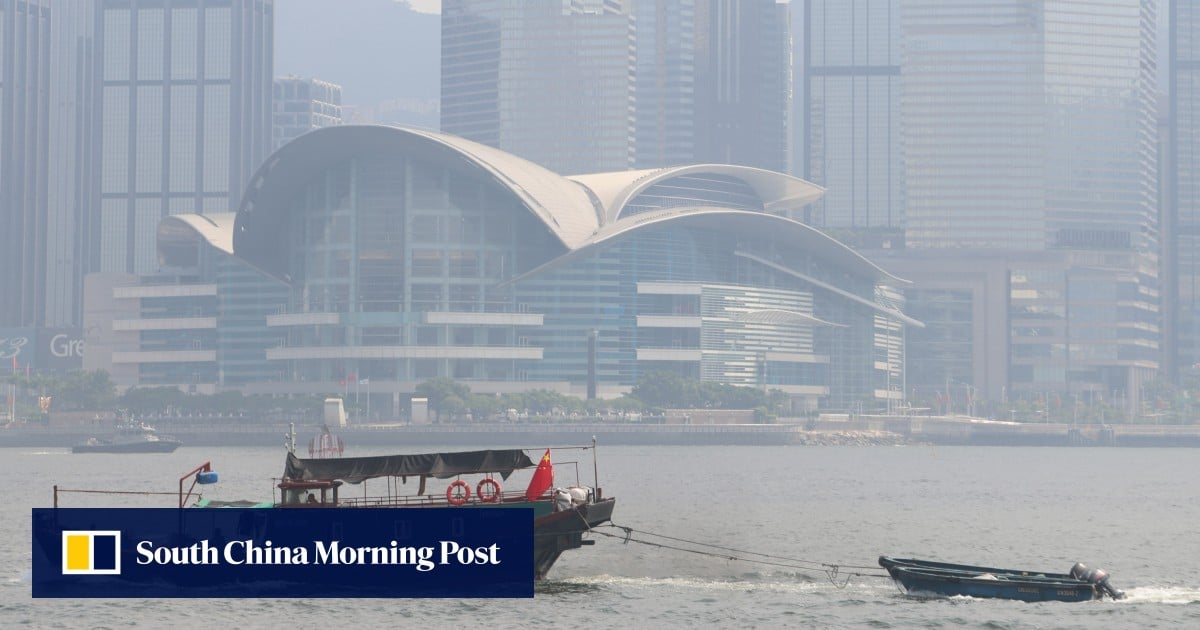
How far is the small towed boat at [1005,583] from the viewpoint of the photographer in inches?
2206

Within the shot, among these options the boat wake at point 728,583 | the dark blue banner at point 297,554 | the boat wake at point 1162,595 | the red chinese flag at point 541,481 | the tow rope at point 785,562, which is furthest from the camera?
the tow rope at point 785,562

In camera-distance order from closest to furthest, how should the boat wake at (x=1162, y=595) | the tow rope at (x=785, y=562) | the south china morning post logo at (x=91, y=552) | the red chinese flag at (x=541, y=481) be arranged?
the south china morning post logo at (x=91, y=552)
the red chinese flag at (x=541, y=481)
the boat wake at (x=1162, y=595)
the tow rope at (x=785, y=562)

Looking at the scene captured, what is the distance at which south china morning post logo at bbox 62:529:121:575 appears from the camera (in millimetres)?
50656

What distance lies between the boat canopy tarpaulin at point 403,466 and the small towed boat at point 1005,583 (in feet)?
42.2

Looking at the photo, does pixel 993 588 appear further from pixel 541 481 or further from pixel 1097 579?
pixel 541 481

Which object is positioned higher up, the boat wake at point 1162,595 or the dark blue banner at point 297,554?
the dark blue banner at point 297,554

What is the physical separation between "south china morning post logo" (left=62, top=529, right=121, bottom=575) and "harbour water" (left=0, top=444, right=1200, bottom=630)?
1704mm

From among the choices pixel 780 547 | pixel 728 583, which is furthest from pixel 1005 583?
pixel 780 547

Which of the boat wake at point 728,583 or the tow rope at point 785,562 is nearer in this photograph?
the boat wake at point 728,583

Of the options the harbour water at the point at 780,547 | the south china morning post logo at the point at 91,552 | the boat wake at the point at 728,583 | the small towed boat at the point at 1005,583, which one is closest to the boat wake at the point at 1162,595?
the harbour water at the point at 780,547

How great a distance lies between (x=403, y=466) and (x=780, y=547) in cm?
2419

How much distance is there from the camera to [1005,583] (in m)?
56.5

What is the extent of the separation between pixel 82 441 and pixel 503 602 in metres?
140

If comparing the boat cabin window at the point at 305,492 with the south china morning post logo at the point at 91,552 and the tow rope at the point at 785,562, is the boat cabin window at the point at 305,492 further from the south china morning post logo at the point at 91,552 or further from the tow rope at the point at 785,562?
the tow rope at the point at 785,562
